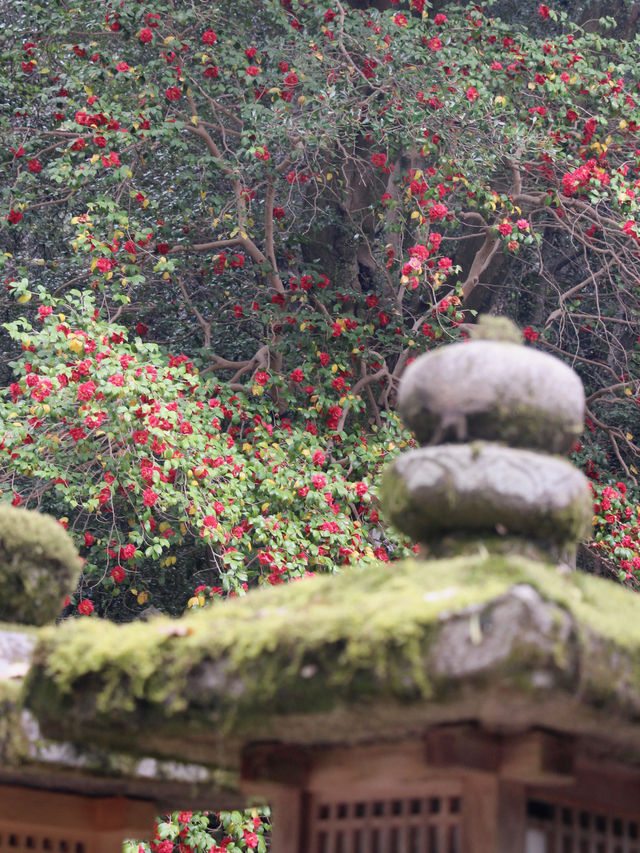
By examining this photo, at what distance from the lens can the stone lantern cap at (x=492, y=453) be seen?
8.52 ft

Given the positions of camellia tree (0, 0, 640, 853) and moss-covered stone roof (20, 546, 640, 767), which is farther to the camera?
camellia tree (0, 0, 640, 853)

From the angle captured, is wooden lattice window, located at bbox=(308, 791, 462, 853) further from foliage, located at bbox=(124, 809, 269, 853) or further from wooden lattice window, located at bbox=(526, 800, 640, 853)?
foliage, located at bbox=(124, 809, 269, 853)

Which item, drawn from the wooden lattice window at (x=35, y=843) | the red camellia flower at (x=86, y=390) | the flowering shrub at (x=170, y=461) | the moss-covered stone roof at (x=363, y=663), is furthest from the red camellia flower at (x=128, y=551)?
the moss-covered stone roof at (x=363, y=663)

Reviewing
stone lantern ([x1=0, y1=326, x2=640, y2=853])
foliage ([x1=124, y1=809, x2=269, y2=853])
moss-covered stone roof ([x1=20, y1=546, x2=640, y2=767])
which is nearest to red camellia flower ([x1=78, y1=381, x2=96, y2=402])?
foliage ([x1=124, y1=809, x2=269, y2=853])

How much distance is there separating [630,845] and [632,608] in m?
0.79

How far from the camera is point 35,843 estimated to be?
12.3ft

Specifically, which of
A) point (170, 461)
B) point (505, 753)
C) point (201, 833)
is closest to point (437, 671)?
point (505, 753)

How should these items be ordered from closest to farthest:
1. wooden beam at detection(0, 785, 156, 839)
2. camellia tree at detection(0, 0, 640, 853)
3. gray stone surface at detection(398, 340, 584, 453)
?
gray stone surface at detection(398, 340, 584, 453)
wooden beam at detection(0, 785, 156, 839)
camellia tree at detection(0, 0, 640, 853)

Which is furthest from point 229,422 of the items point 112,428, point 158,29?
point 158,29

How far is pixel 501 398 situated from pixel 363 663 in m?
0.85

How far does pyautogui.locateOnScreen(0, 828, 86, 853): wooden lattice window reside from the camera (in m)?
3.69

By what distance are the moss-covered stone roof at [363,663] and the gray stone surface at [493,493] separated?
0.14 meters

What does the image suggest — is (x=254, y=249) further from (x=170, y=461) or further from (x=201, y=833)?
(x=201, y=833)

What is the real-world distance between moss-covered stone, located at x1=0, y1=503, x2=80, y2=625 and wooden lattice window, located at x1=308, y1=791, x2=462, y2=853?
134cm
